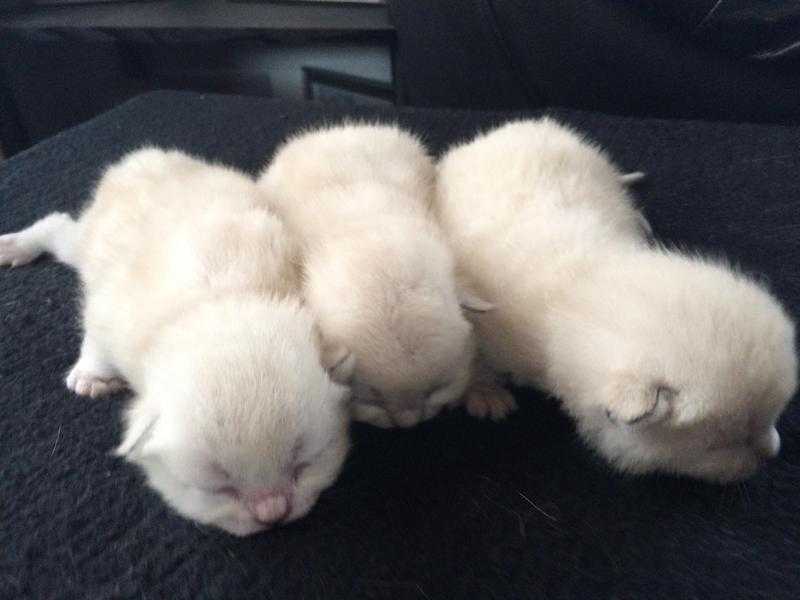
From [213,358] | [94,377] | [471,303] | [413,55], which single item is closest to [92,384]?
[94,377]

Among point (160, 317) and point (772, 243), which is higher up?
point (160, 317)

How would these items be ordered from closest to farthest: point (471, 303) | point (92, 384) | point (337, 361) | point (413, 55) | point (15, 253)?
point (337, 361) < point (471, 303) < point (92, 384) < point (15, 253) < point (413, 55)

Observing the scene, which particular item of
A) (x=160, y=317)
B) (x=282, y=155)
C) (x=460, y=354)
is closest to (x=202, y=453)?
(x=160, y=317)

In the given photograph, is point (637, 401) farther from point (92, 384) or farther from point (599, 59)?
point (599, 59)

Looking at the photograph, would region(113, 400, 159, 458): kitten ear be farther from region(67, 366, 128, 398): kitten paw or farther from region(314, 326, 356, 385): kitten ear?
region(67, 366, 128, 398): kitten paw

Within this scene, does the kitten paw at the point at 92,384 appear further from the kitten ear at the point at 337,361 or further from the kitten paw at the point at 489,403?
the kitten paw at the point at 489,403

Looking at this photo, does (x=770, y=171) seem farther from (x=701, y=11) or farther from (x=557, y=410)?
(x=557, y=410)
